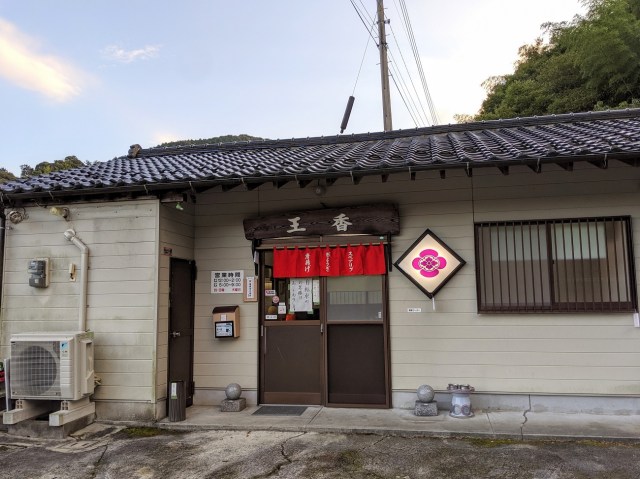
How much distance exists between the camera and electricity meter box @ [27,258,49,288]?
6172 mm

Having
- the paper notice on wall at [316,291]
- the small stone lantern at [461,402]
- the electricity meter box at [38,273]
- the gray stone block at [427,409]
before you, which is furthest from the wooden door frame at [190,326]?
the small stone lantern at [461,402]

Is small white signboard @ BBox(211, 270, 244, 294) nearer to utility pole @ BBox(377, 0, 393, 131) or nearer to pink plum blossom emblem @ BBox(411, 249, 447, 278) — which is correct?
pink plum blossom emblem @ BBox(411, 249, 447, 278)

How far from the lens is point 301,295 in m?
6.61

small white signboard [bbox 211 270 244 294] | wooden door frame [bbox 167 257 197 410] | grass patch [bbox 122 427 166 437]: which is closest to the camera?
grass patch [bbox 122 427 166 437]

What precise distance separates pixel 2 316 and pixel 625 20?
63.1ft

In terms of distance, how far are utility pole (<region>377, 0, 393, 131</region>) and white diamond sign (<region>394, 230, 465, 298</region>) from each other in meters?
6.54

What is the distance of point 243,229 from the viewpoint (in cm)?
682

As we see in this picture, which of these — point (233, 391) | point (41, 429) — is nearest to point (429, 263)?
point (233, 391)

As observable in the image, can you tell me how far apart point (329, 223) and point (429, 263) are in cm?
145

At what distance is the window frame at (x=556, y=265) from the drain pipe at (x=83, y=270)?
16.8ft

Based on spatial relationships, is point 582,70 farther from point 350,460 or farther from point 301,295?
point 350,460

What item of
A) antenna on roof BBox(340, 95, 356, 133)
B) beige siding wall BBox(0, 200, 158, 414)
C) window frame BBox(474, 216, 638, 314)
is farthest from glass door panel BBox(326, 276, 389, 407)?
antenna on roof BBox(340, 95, 356, 133)

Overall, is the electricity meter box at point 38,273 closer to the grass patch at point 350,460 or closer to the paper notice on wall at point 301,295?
the paper notice on wall at point 301,295

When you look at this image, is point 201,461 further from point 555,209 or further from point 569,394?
point 555,209
